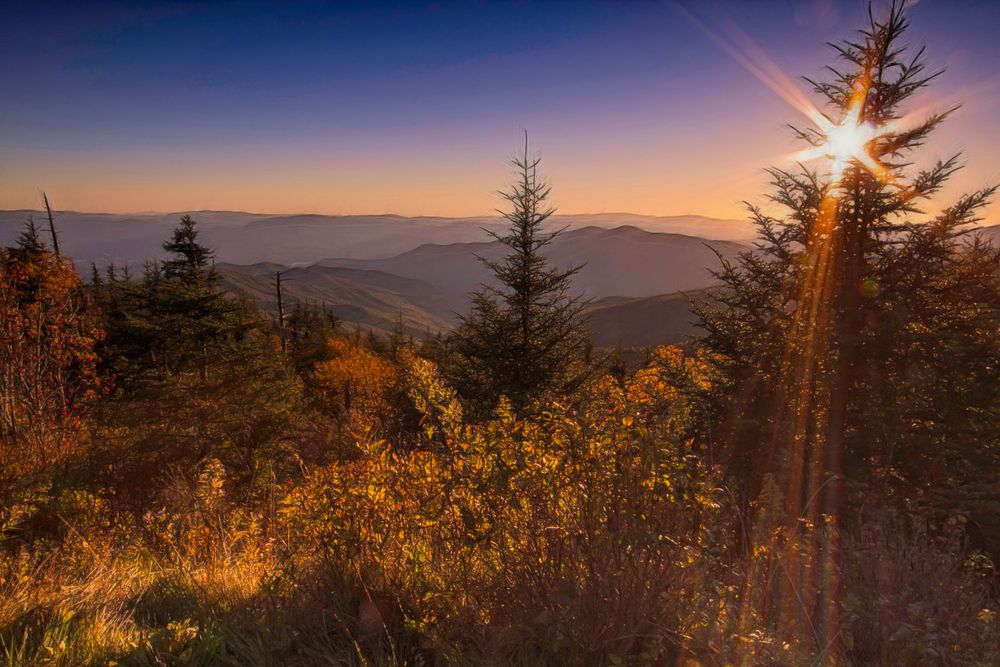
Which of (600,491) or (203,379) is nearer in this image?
(600,491)

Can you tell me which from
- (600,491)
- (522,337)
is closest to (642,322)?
(522,337)

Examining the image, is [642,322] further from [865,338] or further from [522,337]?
[865,338]

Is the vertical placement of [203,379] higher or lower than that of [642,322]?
higher

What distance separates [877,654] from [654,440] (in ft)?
6.06

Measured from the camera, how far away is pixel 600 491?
2.54m

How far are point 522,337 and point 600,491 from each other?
13.2 meters

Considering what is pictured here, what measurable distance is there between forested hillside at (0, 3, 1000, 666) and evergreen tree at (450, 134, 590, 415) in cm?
11

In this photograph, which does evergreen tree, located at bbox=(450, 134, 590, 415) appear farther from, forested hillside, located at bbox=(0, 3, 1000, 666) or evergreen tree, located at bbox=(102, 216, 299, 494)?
evergreen tree, located at bbox=(102, 216, 299, 494)

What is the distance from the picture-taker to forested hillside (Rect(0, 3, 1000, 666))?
2.44 m

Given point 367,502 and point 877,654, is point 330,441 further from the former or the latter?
point 877,654

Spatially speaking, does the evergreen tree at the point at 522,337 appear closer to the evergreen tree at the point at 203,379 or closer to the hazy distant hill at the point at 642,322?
the evergreen tree at the point at 203,379

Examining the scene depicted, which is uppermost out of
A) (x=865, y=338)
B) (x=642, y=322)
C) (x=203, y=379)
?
(x=865, y=338)

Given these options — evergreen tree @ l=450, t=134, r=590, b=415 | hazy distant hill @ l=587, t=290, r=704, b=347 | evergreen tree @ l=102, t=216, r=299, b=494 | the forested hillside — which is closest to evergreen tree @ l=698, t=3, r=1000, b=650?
the forested hillside

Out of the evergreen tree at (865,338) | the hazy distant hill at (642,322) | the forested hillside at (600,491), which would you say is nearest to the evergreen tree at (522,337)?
the forested hillside at (600,491)
